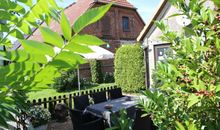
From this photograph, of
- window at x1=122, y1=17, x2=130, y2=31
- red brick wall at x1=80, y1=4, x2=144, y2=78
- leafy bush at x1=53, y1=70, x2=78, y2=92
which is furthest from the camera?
window at x1=122, y1=17, x2=130, y2=31

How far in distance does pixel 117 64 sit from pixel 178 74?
16943mm

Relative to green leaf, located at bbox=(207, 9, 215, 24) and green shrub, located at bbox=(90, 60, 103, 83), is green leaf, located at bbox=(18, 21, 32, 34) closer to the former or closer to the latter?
green leaf, located at bbox=(207, 9, 215, 24)

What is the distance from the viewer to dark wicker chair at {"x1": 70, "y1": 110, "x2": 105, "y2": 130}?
5.83m

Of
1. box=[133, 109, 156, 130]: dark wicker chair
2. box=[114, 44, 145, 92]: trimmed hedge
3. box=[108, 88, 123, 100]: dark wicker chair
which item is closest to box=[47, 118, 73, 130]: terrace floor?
box=[108, 88, 123, 100]: dark wicker chair

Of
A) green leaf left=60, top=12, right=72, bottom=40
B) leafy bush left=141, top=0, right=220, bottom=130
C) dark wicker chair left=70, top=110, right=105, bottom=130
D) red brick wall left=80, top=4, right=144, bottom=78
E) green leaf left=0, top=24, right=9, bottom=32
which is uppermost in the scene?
red brick wall left=80, top=4, right=144, bottom=78

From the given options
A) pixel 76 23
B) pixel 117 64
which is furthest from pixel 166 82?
pixel 117 64

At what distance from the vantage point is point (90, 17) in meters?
0.55

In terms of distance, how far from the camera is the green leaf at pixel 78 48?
1.99 ft

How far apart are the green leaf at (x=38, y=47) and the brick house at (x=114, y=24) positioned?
22.7 m

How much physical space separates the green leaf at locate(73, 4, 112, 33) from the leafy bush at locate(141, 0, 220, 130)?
79 cm

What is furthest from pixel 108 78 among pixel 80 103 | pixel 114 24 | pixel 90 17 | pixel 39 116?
pixel 90 17

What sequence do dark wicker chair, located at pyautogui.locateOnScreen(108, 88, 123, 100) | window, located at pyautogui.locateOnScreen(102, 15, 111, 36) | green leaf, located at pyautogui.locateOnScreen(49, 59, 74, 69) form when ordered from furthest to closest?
1. window, located at pyautogui.locateOnScreen(102, 15, 111, 36)
2. dark wicker chair, located at pyautogui.locateOnScreen(108, 88, 123, 100)
3. green leaf, located at pyautogui.locateOnScreen(49, 59, 74, 69)

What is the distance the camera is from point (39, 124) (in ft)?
26.2

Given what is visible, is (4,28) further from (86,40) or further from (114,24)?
(114,24)
